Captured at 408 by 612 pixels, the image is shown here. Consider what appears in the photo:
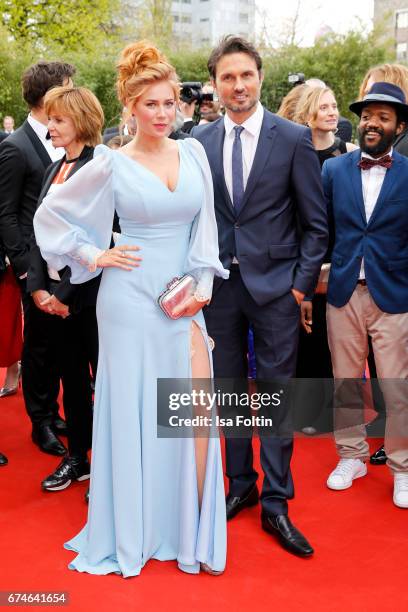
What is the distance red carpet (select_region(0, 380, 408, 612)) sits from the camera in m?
2.91

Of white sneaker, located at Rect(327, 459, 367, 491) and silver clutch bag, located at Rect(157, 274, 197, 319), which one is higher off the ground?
silver clutch bag, located at Rect(157, 274, 197, 319)

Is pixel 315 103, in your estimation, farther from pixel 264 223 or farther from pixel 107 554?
pixel 107 554

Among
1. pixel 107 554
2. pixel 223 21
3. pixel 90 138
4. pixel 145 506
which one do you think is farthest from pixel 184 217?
pixel 223 21

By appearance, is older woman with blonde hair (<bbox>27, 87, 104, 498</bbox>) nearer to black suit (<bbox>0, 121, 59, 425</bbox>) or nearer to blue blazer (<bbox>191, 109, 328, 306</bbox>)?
black suit (<bbox>0, 121, 59, 425</bbox>)

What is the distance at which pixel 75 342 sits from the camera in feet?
13.0

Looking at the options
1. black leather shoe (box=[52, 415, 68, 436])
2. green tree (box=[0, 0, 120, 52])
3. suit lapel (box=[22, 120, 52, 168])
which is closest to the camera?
suit lapel (box=[22, 120, 52, 168])

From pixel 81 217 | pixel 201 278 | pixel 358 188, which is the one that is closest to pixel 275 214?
pixel 201 278

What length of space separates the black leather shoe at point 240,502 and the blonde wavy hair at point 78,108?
1890mm

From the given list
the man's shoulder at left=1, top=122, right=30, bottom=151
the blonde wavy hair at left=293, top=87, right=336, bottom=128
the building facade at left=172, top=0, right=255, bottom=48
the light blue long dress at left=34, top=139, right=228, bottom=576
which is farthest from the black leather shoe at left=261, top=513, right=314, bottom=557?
the building facade at left=172, top=0, right=255, bottom=48

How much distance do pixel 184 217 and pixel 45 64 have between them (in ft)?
6.22

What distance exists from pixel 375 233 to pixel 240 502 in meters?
1.46

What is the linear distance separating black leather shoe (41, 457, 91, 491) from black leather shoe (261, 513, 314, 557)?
43.8 inches

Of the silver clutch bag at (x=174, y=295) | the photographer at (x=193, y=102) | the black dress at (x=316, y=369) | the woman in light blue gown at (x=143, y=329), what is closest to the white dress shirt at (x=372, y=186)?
the woman in light blue gown at (x=143, y=329)

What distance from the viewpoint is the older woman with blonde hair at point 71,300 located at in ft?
12.0
